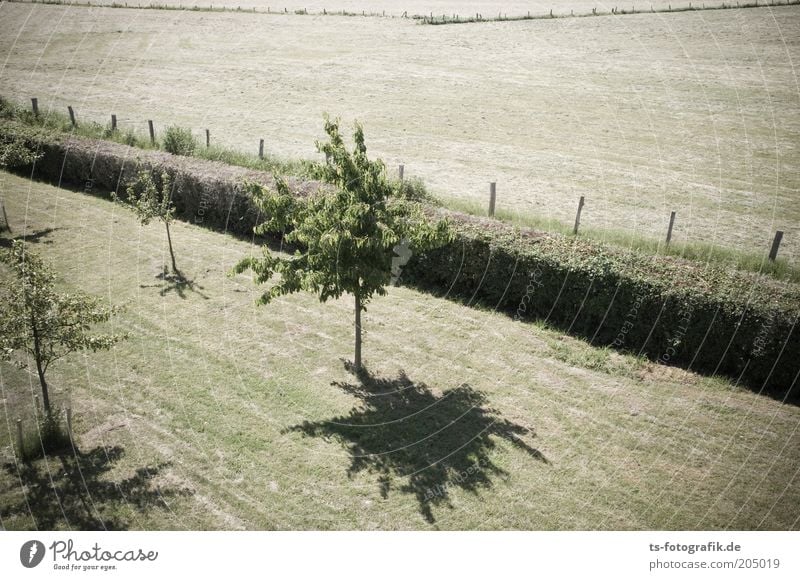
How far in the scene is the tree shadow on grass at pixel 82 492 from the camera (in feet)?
33.8

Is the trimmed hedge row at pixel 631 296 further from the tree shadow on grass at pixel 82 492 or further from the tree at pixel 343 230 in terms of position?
the tree shadow on grass at pixel 82 492

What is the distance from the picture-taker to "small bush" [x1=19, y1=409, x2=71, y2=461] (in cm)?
1178

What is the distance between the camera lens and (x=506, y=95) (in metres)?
44.6

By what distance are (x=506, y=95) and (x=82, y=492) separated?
136 feet

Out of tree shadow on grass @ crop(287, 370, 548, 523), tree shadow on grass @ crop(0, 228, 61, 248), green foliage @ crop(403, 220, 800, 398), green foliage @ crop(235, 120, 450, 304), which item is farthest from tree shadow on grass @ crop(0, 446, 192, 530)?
tree shadow on grass @ crop(0, 228, 61, 248)

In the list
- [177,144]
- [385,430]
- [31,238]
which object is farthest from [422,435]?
[177,144]

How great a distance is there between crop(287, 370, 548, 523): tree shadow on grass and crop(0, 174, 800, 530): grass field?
42 millimetres

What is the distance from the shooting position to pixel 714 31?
1986 inches

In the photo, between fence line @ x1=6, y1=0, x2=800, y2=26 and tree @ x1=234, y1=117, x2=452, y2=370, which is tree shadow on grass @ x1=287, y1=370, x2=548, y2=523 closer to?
tree @ x1=234, y1=117, x2=452, y2=370

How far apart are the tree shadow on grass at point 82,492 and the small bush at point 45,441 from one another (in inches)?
7.9

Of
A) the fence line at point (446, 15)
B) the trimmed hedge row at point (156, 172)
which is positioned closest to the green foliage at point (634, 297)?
the trimmed hedge row at point (156, 172)

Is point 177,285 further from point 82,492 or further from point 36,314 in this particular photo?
point 82,492

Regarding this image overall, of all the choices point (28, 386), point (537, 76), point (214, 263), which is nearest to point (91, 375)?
point (28, 386)

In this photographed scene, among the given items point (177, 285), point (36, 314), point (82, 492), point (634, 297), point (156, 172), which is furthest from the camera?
point (156, 172)
